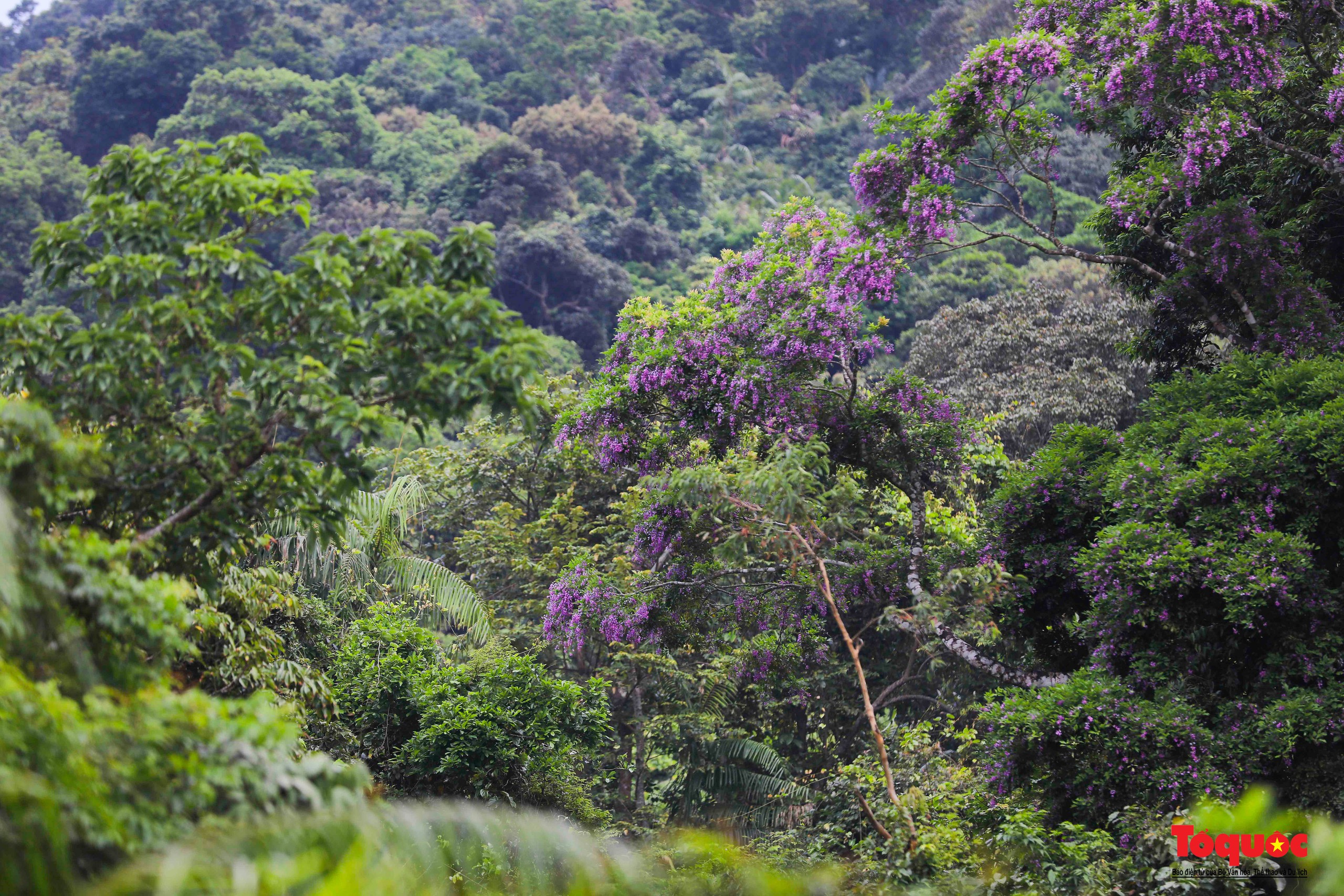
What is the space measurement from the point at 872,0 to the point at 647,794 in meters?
45.0

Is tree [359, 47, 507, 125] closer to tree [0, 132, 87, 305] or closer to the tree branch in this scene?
tree [0, 132, 87, 305]

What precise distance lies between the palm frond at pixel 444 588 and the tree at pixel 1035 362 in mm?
9842

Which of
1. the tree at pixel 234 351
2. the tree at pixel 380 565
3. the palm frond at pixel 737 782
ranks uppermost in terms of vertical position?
the tree at pixel 234 351

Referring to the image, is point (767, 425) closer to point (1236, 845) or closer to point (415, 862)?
point (1236, 845)

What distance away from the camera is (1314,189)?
9.64 meters

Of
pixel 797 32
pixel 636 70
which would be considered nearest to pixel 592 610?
pixel 636 70

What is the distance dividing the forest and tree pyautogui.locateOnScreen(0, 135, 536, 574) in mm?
28

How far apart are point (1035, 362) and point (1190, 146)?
11442 millimetres

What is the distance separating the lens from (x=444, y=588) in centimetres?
1252

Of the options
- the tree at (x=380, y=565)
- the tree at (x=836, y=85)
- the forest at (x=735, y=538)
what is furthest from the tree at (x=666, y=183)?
the tree at (x=380, y=565)

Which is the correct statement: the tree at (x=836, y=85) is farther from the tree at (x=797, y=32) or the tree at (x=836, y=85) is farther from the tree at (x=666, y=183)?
the tree at (x=666, y=183)

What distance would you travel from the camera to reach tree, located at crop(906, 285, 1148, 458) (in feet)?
61.8

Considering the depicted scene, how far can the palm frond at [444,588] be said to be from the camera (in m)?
12.4

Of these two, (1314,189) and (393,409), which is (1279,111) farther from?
(393,409)
